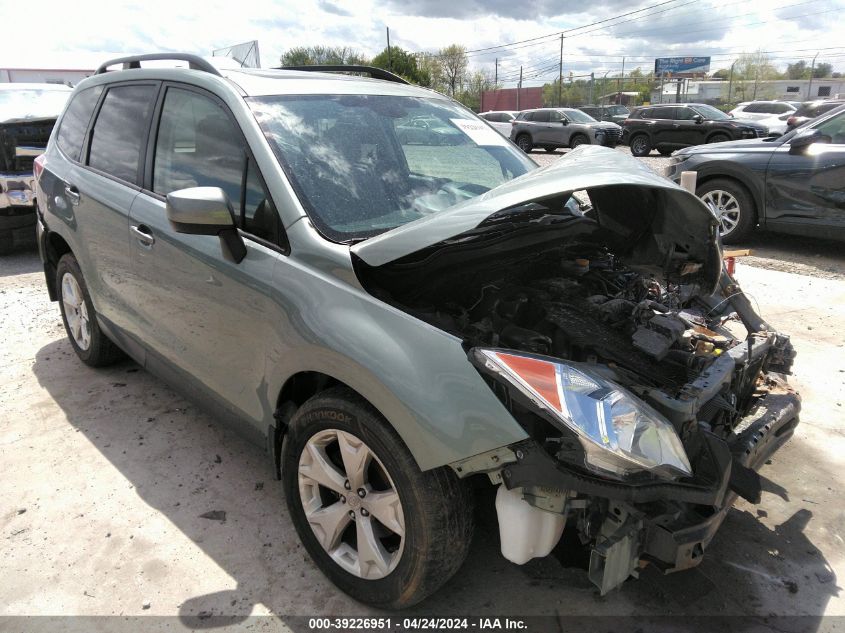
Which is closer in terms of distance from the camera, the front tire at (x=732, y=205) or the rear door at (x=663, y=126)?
the front tire at (x=732, y=205)

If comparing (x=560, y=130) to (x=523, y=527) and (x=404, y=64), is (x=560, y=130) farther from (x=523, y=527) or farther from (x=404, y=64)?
(x=404, y=64)

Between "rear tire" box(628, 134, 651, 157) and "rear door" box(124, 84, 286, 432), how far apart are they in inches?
812

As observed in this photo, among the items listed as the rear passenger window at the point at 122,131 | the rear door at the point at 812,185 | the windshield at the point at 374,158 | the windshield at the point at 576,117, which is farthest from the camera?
the windshield at the point at 576,117

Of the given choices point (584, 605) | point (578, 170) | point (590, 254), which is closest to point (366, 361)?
point (578, 170)

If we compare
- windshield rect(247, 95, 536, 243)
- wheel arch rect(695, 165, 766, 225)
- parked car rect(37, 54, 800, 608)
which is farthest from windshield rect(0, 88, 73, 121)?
wheel arch rect(695, 165, 766, 225)

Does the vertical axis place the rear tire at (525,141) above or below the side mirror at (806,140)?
below

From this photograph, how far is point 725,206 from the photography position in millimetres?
7668

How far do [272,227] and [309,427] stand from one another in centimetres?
78

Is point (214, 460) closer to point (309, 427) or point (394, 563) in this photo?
point (309, 427)

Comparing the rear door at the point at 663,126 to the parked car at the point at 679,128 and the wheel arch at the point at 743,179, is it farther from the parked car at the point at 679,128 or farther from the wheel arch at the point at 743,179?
the wheel arch at the point at 743,179

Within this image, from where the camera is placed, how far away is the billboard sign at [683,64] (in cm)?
7688

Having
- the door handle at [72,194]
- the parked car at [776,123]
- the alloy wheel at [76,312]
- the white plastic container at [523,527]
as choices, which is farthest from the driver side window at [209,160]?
the parked car at [776,123]

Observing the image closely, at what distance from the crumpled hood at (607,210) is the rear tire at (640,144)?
20.0 m

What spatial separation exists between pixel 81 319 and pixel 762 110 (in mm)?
29789
